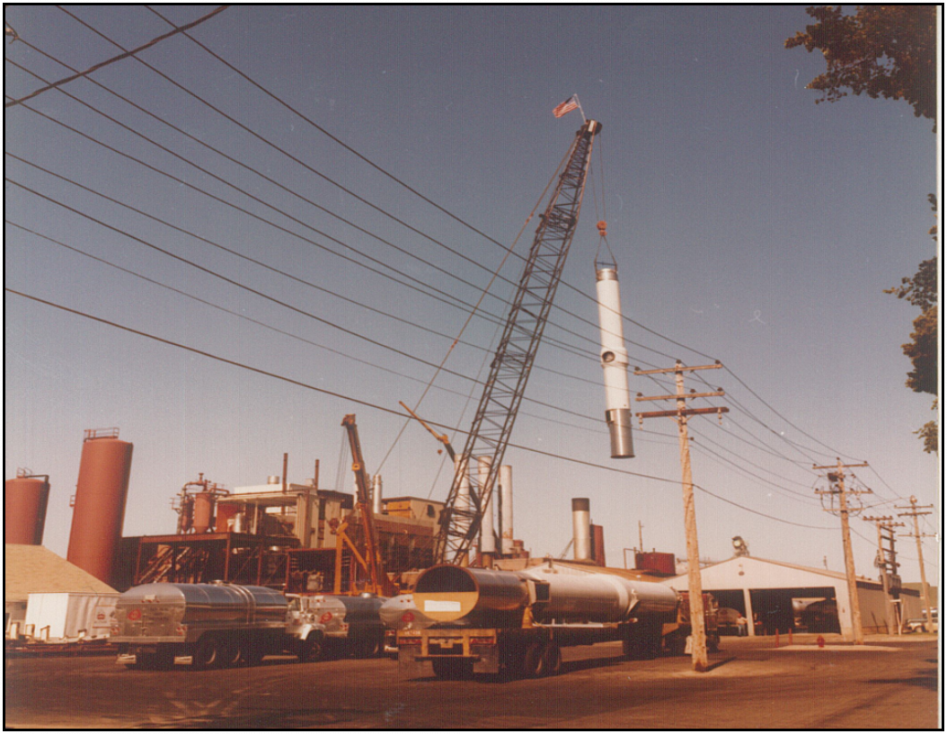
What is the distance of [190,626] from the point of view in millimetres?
26672

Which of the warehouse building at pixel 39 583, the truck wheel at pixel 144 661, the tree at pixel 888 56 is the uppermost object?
the tree at pixel 888 56

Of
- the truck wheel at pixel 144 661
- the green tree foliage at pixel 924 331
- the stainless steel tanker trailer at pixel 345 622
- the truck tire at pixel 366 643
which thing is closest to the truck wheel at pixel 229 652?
the truck wheel at pixel 144 661

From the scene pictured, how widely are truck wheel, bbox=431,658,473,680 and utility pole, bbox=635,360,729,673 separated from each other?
7382 mm

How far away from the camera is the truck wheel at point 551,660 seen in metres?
24.2

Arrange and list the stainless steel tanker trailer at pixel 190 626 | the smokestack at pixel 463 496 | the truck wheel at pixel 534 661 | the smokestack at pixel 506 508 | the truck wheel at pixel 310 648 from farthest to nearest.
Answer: the smokestack at pixel 506 508, the smokestack at pixel 463 496, the truck wheel at pixel 310 648, the stainless steel tanker trailer at pixel 190 626, the truck wheel at pixel 534 661

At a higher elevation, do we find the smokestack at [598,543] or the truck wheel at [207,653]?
the smokestack at [598,543]

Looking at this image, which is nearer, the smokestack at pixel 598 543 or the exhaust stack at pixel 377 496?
the exhaust stack at pixel 377 496

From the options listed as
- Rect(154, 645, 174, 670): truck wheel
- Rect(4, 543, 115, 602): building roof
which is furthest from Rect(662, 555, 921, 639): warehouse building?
Answer: Rect(4, 543, 115, 602): building roof

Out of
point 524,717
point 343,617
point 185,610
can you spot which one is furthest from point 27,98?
point 343,617

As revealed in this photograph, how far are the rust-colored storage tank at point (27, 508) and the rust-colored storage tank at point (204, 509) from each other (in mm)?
10925

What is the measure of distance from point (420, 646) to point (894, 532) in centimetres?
5489

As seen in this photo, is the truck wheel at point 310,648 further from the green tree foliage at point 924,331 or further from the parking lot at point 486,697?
the green tree foliage at point 924,331

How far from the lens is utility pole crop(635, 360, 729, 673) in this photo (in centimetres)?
2533

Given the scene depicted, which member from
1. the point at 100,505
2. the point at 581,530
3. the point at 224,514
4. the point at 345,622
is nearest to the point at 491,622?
the point at 345,622
